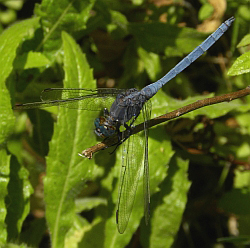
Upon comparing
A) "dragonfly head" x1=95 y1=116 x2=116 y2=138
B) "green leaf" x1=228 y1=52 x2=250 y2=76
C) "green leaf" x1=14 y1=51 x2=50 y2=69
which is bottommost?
"dragonfly head" x1=95 y1=116 x2=116 y2=138

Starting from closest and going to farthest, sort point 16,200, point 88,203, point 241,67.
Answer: point 241,67, point 16,200, point 88,203

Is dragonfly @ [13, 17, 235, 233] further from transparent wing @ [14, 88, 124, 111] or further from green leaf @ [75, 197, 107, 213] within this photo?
green leaf @ [75, 197, 107, 213]

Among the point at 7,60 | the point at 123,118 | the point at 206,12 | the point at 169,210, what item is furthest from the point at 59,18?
the point at 169,210

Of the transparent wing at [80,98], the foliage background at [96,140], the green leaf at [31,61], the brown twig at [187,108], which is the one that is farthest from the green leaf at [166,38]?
the brown twig at [187,108]

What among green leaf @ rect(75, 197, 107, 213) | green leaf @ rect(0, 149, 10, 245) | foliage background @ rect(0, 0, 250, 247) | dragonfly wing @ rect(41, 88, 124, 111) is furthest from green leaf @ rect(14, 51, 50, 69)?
green leaf @ rect(75, 197, 107, 213)

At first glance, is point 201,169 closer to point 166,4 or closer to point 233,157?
point 233,157

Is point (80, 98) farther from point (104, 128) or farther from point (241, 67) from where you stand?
point (241, 67)

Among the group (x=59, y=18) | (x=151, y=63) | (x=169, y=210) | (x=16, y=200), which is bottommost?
(x=169, y=210)

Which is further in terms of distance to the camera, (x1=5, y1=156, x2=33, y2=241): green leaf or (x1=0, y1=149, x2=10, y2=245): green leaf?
(x1=5, y1=156, x2=33, y2=241): green leaf
